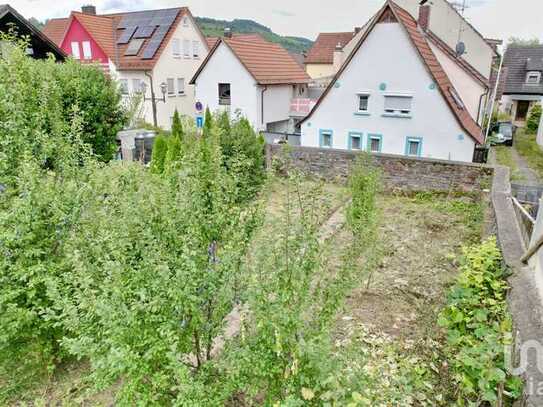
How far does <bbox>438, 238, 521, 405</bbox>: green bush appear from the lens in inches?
117

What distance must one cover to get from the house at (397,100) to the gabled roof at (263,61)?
7650mm

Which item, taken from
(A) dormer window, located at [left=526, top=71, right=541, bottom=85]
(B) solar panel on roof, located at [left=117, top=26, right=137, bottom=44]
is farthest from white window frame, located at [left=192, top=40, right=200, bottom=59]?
(A) dormer window, located at [left=526, top=71, right=541, bottom=85]

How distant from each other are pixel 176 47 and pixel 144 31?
2.31 metres

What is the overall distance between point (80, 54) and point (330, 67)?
23.0 meters

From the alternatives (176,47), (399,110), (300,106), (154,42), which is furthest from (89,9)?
(399,110)

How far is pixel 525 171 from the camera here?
619 inches

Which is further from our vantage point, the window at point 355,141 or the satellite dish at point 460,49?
the satellite dish at point 460,49

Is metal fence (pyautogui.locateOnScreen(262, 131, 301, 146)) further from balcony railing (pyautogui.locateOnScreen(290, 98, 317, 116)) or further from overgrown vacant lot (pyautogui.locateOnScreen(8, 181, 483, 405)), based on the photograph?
overgrown vacant lot (pyautogui.locateOnScreen(8, 181, 483, 405))

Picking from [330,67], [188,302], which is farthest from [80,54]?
[188,302]

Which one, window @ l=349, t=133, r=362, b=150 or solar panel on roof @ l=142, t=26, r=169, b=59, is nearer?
window @ l=349, t=133, r=362, b=150

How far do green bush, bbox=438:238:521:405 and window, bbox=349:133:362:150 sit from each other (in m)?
9.42

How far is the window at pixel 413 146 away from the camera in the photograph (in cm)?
1307

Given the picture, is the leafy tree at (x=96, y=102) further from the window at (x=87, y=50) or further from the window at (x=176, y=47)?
the window at (x=87, y=50)

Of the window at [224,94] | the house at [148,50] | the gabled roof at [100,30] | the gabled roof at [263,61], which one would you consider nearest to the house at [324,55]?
the gabled roof at [263,61]
